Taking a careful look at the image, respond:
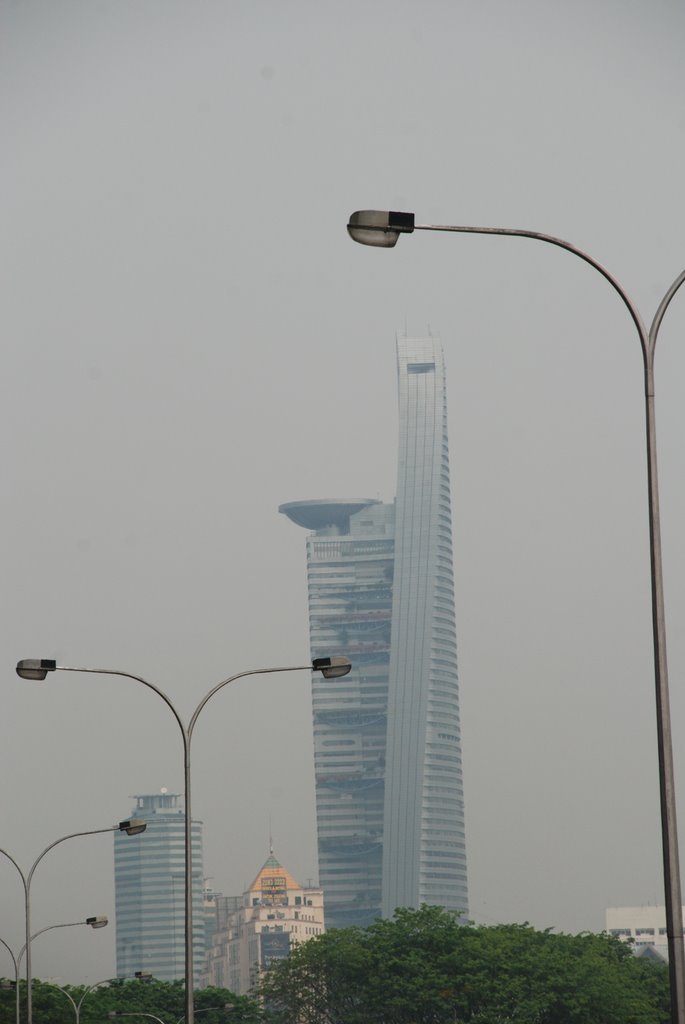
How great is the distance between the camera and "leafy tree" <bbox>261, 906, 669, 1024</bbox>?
7888 cm

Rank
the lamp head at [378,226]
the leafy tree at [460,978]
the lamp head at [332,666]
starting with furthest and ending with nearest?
the leafy tree at [460,978] < the lamp head at [332,666] < the lamp head at [378,226]

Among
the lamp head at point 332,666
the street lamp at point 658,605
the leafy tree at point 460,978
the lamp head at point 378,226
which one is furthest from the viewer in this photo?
the leafy tree at point 460,978

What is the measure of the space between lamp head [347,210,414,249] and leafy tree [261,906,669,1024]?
214ft

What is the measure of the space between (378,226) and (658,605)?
4.32 meters

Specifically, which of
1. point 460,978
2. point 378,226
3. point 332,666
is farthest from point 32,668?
point 460,978

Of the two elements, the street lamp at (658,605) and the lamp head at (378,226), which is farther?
the lamp head at (378,226)

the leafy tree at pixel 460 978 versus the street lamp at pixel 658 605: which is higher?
the street lamp at pixel 658 605

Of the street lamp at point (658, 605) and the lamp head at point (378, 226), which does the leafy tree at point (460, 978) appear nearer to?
the street lamp at point (658, 605)

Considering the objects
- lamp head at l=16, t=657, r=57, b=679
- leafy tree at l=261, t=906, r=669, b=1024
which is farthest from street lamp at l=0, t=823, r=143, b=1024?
leafy tree at l=261, t=906, r=669, b=1024

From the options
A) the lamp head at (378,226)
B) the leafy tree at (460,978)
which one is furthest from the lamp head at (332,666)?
the leafy tree at (460,978)

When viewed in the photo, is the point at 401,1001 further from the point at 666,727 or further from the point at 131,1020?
the point at 666,727

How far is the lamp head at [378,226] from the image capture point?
14055 millimetres

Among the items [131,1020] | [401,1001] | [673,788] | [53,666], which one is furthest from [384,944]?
[673,788]

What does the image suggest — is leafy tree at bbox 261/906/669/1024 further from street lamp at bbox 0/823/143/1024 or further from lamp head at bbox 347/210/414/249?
lamp head at bbox 347/210/414/249
